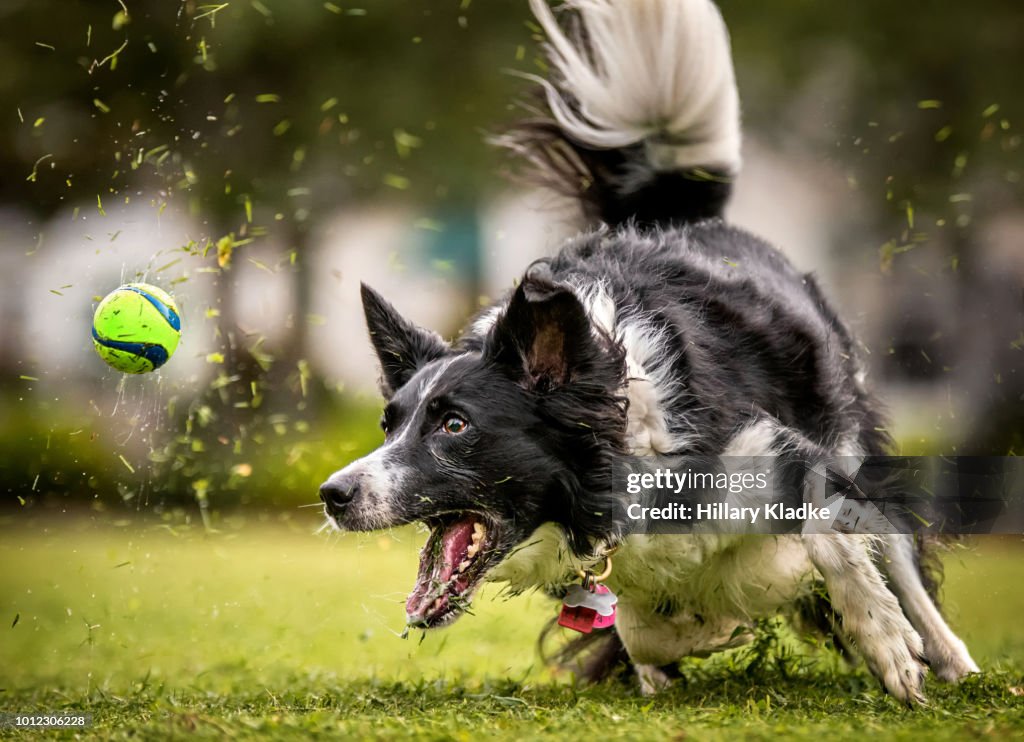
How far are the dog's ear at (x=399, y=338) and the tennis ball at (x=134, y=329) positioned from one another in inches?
30.2

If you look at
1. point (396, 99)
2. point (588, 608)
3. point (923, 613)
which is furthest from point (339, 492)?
point (396, 99)

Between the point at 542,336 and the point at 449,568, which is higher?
the point at 542,336

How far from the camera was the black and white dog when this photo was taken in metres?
3.91

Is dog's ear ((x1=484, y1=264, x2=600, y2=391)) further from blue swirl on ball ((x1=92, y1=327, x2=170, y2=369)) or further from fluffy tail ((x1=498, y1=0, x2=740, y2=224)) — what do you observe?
fluffy tail ((x1=498, y1=0, x2=740, y2=224))

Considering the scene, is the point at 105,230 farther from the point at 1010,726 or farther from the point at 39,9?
the point at 39,9

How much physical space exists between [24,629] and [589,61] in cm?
439

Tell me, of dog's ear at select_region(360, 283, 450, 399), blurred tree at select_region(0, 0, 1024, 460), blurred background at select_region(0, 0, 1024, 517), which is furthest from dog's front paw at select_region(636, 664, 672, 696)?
blurred tree at select_region(0, 0, 1024, 460)

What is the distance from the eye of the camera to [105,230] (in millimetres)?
5461

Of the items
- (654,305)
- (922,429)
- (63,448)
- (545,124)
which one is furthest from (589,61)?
(63,448)

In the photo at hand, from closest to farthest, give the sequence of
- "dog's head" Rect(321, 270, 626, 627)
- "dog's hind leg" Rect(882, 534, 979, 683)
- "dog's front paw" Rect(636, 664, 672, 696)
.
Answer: "dog's head" Rect(321, 270, 626, 627) < "dog's hind leg" Rect(882, 534, 979, 683) < "dog's front paw" Rect(636, 664, 672, 696)

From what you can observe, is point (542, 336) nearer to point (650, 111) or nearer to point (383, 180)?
point (650, 111)

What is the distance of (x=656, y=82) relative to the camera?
579 centimetres

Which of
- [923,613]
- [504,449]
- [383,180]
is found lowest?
[923,613]

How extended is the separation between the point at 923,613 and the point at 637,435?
1620 mm
